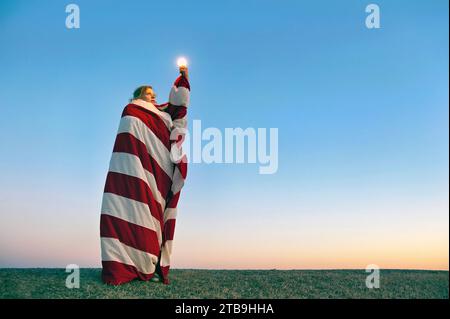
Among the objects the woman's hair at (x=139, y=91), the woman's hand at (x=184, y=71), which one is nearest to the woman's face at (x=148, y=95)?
the woman's hair at (x=139, y=91)

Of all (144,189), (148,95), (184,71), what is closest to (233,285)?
(144,189)

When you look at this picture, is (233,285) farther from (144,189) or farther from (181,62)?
(181,62)

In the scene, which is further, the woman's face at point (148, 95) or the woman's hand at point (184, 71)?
the woman's face at point (148, 95)

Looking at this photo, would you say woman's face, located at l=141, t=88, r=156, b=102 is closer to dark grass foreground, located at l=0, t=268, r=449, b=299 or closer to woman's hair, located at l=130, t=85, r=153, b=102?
woman's hair, located at l=130, t=85, r=153, b=102

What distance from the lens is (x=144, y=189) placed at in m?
7.69

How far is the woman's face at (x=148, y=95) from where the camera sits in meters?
8.45

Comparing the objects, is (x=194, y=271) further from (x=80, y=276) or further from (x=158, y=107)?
(x=158, y=107)

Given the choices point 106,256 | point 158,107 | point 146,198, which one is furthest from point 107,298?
point 158,107

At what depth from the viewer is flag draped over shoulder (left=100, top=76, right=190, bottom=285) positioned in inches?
292

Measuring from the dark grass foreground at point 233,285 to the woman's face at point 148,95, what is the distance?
346 cm

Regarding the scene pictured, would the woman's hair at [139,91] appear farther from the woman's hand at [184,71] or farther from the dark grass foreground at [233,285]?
the dark grass foreground at [233,285]

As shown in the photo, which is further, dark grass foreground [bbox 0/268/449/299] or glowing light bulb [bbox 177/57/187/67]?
glowing light bulb [bbox 177/57/187/67]

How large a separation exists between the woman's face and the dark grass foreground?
3460 millimetres

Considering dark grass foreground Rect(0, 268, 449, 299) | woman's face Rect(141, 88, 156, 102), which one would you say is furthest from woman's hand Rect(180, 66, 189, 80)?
dark grass foreground Rect(0, 268, 449, 299)
